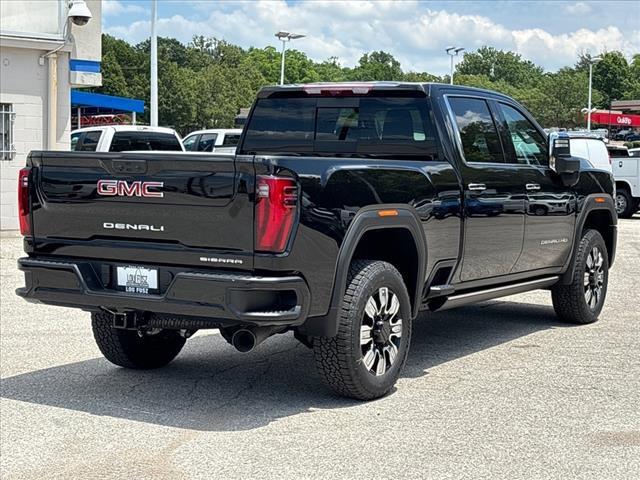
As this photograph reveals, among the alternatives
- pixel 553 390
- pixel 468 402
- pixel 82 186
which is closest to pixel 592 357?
pixel 553 390

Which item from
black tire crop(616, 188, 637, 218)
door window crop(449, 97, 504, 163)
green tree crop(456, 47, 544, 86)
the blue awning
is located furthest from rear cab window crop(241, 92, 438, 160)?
green tree crop(456, 47, 544, 86)

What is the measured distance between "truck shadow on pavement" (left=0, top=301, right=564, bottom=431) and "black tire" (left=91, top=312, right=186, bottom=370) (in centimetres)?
8

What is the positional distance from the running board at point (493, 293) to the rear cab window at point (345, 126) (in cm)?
104

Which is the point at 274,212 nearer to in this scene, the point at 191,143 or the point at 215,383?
the point at 215,383

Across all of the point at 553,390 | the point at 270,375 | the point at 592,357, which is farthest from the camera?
the point at 592,357

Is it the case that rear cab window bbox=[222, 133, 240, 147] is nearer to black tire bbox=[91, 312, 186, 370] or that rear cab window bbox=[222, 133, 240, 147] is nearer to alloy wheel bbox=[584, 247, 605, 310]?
alloy wheel bbox=[584, 247, 605, 310]

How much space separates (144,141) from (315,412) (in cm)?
1232

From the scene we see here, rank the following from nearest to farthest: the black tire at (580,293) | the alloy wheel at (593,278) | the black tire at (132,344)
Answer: the black tire at (132,344) → the black tire at (580,293) → the alloy wheel at (593,278)

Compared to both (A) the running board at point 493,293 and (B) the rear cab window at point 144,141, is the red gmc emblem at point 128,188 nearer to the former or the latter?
(A) the running board at point 493,293

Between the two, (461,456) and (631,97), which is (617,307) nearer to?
(461,456)

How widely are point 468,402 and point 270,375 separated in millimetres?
1507

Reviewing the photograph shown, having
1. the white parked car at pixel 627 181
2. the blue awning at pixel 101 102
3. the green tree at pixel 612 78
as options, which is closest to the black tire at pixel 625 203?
the white parked car at pixel 627 181

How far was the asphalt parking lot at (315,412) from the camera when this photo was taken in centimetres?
512

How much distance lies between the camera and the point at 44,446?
17.9ft
